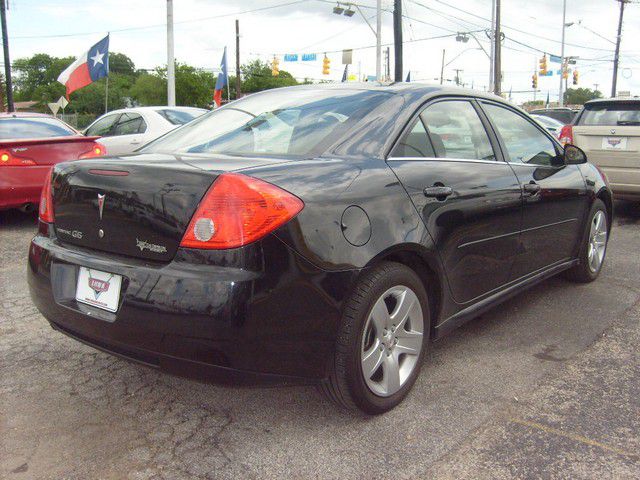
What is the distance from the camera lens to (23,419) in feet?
9.05

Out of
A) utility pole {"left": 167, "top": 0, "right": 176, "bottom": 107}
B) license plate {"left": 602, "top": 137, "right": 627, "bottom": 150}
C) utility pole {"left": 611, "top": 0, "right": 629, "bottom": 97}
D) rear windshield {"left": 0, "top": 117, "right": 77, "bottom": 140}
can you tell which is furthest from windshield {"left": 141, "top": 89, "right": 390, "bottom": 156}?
utility pole {"left": 611, "top": 0, "right": 629, "bottom": 97}

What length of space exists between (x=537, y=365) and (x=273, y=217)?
1.87m

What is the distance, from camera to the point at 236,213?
228 centimetres

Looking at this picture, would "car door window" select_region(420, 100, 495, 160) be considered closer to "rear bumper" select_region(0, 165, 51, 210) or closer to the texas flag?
"rear bumper" select_region(0, 165, 51, 210)

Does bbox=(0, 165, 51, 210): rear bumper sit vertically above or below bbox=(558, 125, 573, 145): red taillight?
below

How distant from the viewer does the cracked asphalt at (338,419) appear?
94.1 inches

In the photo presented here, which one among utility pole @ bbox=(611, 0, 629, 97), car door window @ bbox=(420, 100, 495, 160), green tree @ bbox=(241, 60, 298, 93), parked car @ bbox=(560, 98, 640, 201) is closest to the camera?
car door window @ bbox=(420, 100, 495, 160)

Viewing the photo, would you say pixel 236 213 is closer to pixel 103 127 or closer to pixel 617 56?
pixel 103 127

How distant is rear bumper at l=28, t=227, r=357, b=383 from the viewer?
7.32 ft

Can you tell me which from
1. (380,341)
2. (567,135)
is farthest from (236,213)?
(567,135)

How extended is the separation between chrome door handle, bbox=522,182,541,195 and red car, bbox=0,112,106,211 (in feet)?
16.0

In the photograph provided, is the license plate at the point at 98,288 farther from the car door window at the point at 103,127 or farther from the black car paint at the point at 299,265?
the car door window at the point at 103,127

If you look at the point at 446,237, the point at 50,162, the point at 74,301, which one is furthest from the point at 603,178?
the point at 50,162

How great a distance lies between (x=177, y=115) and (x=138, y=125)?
639mm
